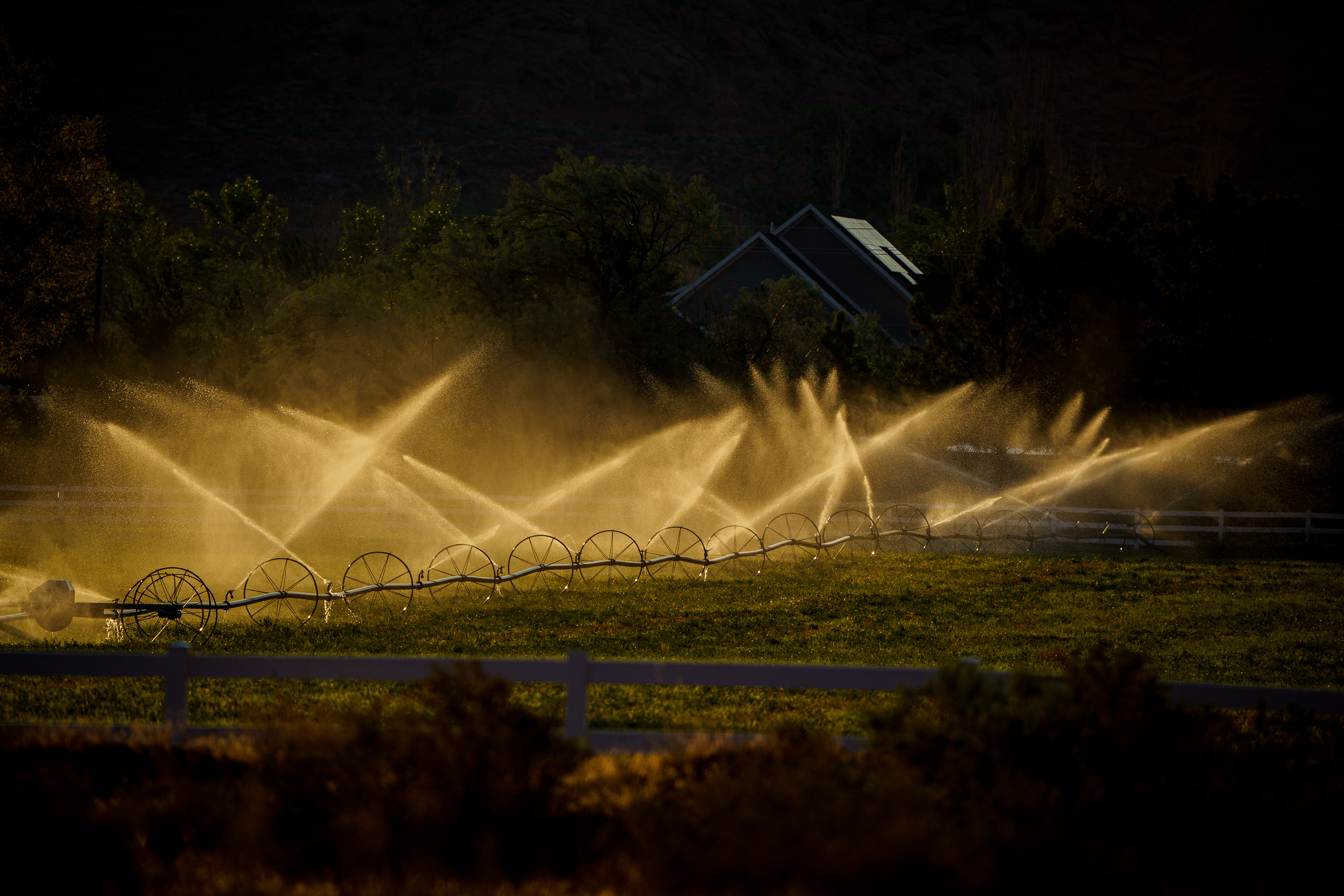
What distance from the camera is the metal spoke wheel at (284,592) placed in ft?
54.5

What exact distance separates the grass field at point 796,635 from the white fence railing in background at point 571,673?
0.52m

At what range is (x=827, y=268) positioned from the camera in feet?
176

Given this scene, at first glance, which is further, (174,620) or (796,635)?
(796,635)

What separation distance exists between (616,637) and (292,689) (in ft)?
15.8

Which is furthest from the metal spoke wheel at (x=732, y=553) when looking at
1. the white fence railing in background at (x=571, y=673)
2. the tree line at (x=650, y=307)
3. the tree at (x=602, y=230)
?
the white fence railing in background at (x=571, y=673)

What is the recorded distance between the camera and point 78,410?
3462cm

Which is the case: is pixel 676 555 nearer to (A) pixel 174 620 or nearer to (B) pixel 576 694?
(A) pixel 174 620

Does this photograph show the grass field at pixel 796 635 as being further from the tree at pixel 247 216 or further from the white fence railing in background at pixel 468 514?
the tree at pixel 247 216

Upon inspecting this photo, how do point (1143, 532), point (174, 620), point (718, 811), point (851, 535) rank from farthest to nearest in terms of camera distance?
point (1143, 532) → point (851, 535) → point (174, 620) → point (718, 811)

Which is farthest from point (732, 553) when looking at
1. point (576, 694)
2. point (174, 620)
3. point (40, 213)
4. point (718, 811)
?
point (40, 213)

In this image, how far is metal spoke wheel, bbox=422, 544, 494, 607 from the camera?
752 inches

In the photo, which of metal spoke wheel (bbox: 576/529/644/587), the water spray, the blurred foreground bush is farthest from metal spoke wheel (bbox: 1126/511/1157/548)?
the blurred foreground bush

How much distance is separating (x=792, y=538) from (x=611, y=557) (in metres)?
7.28

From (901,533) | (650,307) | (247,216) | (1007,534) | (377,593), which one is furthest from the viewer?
(247,216)
